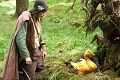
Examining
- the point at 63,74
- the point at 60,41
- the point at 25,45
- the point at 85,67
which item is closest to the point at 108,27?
the point at 85,67

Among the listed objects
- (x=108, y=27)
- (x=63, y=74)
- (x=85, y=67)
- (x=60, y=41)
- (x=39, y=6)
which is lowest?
(x=60, y=41)

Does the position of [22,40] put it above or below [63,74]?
above

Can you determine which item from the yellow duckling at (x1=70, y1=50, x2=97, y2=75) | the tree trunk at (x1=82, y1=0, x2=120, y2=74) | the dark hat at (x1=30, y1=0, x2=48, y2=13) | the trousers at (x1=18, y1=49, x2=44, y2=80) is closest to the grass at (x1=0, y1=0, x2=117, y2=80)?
the yellow duckling at (x1=70, y1=50, x2=97, y2=75)

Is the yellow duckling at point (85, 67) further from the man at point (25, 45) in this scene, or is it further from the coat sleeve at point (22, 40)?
the coat sleeve at point (22, 40)

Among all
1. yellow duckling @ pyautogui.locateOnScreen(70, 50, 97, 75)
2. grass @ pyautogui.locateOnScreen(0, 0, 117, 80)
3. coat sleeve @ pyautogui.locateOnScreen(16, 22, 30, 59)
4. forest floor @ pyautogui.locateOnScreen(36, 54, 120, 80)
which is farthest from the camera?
grass @ pyautogui.locateOnScreen(0, 0, 117, 80)

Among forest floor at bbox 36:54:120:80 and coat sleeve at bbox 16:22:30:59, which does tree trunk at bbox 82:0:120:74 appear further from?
coat sleeve at bbox 16:22:30:59

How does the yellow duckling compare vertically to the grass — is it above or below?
above

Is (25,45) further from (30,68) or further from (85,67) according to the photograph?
(85,67)

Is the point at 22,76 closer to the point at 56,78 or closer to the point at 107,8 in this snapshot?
the point at 56,78

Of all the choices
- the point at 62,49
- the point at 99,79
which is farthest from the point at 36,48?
the point at 62,49

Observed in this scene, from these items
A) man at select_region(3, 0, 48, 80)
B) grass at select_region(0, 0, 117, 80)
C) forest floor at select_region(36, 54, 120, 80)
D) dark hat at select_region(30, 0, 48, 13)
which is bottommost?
grass at select_region(0, 0, 117, 80)

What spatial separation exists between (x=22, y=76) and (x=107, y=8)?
211 cm

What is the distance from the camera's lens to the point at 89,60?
5.68 metres

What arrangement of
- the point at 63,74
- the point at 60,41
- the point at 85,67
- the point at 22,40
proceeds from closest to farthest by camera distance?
the point at 22,40
the point at 85,67
the point at 63,74
the point at 60,41
